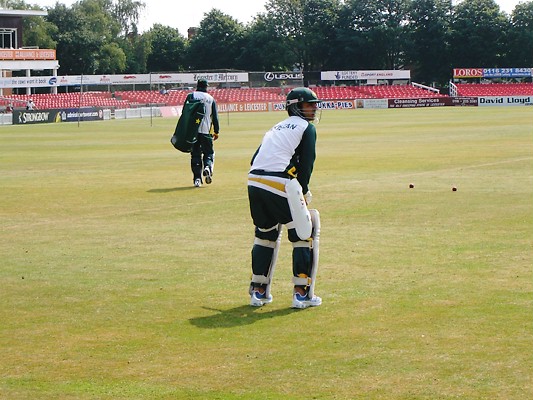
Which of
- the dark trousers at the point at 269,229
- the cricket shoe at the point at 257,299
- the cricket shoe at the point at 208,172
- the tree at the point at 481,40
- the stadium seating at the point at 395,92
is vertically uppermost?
the tree at the point at 481,40

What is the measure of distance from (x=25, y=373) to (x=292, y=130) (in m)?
3.62

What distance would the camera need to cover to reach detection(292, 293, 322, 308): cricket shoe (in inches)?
396

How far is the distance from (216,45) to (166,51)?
1022 cm

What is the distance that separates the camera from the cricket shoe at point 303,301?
1005cm

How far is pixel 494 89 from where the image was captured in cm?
11631

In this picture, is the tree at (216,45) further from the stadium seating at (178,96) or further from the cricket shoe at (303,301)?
the cricket shoe at (303,301)

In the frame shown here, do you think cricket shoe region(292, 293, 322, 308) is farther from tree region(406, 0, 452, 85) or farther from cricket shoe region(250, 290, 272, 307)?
tree region(406, 0, 452, 85)

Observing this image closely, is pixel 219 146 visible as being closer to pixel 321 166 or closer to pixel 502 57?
pixel 321 166

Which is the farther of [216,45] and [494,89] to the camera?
[216,45]

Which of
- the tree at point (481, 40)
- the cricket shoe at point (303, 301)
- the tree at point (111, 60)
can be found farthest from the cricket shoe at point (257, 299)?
the tree at point (481, 40)

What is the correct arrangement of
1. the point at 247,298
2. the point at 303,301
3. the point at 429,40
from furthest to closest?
1. the point at 429,40
2. the point at 247,298
3. the point at 303,301

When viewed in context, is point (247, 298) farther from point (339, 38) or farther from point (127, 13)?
point (127, 13)

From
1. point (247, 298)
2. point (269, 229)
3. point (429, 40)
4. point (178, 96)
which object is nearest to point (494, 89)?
point (429, 40)

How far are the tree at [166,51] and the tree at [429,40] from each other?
103ft
